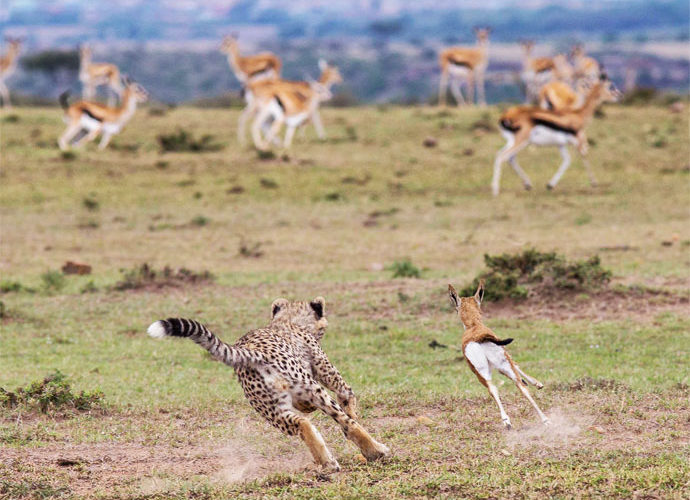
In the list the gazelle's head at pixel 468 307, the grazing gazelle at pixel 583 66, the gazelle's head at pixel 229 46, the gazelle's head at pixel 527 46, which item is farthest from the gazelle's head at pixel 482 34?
the gazelle's head at pixel 468 307

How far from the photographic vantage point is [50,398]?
7.26m

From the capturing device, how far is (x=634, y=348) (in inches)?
356

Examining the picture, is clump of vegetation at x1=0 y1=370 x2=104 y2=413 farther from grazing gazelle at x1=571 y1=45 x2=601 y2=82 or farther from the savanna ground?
grazing gazelle at x1=571 y1=45 x2=601 y2=82

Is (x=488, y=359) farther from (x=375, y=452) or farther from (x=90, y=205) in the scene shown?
(x=90, y=205)

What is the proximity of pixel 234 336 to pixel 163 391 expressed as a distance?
2.02 meters

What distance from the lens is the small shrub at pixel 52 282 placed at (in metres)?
12.0

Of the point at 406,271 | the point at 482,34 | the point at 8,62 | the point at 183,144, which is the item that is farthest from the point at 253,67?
the point at 406,271

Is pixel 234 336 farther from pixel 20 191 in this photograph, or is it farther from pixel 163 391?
pixel 20 191

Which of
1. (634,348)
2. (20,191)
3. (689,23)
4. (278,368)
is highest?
(278,368)

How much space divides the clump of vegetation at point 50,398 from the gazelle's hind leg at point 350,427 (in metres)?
2.19

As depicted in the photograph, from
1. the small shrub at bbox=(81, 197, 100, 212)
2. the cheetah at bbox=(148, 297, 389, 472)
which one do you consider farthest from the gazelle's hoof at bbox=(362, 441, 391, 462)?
the small shrub at bbox=(81, 197, 100, 212)

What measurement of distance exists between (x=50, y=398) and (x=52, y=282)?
4.99 metres

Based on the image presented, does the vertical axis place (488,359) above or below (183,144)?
above

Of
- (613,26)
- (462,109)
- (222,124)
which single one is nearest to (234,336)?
(222,124)
